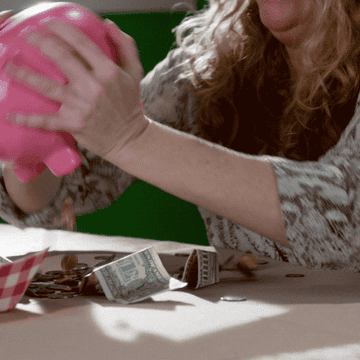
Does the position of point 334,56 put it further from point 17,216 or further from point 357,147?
point 17,216

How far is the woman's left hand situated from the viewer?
0.44 metres

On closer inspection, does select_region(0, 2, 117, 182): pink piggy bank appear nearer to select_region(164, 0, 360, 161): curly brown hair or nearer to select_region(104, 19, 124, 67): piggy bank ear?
select_region(104, 19, 124, 67): piggy bank ear

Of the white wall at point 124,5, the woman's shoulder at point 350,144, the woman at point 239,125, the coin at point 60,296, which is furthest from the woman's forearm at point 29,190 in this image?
the white wall at point 124,5

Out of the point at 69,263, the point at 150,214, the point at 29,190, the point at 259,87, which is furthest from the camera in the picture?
the point at 150,214

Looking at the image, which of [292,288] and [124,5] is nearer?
[292,288]

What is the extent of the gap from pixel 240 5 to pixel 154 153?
629 mm

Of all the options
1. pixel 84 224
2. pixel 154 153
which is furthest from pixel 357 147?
pixel 84 224

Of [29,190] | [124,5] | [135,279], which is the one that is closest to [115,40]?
[135,279]

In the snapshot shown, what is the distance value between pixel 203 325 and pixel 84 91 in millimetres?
240

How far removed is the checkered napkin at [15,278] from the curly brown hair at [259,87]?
0.57 meters

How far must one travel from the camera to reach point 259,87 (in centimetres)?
99

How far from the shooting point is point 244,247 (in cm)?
96

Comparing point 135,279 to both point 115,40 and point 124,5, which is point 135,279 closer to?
point 115,40

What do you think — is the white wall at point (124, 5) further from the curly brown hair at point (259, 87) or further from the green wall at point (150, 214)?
the curly brown hair at point (259, 87)
